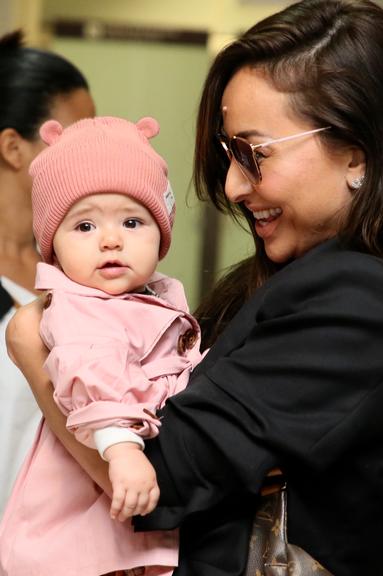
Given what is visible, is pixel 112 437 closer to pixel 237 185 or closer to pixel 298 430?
pixel 298 430

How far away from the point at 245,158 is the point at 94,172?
27cm

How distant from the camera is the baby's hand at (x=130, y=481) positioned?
1.52m

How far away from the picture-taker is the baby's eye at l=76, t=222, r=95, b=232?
184 cm

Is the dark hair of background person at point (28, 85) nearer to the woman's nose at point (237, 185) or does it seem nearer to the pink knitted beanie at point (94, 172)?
the pink knitted beanie at point (94, 172)

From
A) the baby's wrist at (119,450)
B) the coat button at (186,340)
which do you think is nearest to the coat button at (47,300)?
the coat button at (186,340)

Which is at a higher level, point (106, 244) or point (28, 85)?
point (106, 244)

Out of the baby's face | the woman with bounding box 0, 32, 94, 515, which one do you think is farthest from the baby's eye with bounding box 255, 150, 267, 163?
the woman with bounding box 0, 32, 94, 515

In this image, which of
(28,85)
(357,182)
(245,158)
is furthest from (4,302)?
(357,182)

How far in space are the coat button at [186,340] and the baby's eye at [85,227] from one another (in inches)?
10.3

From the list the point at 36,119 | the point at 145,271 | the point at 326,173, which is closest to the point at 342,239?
the point at 326,173

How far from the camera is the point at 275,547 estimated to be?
1698mm

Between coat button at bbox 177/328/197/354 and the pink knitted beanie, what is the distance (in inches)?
6.4

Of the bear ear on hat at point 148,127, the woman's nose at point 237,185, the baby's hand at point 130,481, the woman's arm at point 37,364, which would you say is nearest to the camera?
the baby's hand at point 130,481

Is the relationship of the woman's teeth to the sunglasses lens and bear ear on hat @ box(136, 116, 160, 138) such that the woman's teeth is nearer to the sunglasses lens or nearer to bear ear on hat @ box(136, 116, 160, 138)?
the sunglasses lens
